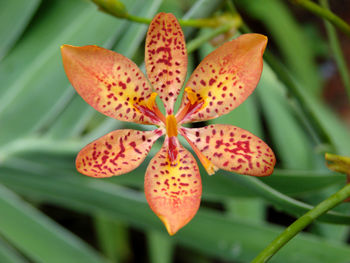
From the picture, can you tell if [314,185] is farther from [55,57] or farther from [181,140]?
[55,57]

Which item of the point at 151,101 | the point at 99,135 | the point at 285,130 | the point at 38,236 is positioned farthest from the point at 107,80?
the point at 285,130

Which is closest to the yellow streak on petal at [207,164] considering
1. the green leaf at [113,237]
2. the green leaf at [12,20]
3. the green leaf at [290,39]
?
the green leaf at [12,20]

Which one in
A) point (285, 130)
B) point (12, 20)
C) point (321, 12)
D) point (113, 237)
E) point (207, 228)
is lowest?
point (113, 237)

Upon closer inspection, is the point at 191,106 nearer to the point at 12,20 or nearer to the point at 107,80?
the point at 107,80

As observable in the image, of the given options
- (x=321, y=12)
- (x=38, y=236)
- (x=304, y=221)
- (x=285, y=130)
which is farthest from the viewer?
(x=285, y=130)

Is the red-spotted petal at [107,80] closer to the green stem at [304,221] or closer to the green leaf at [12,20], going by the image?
the green stem at [304,221]

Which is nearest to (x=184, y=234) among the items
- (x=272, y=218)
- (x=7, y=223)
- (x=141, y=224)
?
(x=141, y=224)
